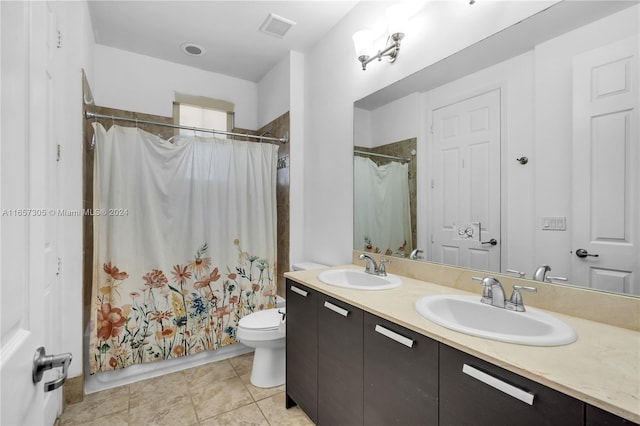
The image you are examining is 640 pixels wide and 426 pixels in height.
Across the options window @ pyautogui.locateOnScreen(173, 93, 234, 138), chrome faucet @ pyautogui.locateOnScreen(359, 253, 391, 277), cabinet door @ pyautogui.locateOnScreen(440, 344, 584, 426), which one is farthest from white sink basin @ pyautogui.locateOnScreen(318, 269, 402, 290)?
window @ pyautogui.locateOnScreen(173, 93, 234, 138)

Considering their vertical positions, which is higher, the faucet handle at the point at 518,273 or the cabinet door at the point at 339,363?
the faucet handle at the point at 518,273

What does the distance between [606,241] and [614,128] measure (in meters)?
0.38

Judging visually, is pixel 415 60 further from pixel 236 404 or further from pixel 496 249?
pixel 236 404

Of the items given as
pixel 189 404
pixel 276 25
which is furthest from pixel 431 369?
pixel 276 25

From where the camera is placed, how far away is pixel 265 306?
2.60m

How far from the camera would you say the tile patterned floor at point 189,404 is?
5.58 feet

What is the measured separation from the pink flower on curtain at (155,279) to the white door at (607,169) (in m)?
2.39

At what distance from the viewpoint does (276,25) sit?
7.32ft

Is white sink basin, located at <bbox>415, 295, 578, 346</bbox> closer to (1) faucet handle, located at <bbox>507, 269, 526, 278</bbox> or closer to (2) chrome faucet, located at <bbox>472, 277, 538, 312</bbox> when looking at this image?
(2) chrome faucet, located at <bbox>472, 277, 538, 312</bbox>

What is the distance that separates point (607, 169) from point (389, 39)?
1.27 meters

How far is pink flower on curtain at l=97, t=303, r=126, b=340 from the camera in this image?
199cm

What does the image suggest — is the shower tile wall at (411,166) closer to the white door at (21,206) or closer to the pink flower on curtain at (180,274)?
the white door at (21,206)

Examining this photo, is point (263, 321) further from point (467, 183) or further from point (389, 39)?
point (389, 39)

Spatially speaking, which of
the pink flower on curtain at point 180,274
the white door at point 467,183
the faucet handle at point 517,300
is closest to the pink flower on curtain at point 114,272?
the pink flower on curtain at point 180,274
